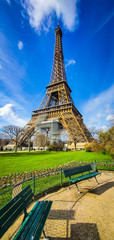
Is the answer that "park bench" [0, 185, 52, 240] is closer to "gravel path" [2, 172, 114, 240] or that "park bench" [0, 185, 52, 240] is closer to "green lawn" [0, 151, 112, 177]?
"gravel path" [2, 172, 114, 240]

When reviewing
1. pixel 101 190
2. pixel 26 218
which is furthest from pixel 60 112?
pixel 26 218

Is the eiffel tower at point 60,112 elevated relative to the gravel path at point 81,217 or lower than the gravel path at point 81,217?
elevated

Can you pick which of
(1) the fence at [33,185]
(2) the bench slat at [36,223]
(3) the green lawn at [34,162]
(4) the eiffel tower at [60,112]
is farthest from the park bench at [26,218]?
(4) the eiffel tower at [60,112]

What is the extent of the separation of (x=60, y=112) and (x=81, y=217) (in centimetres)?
2672

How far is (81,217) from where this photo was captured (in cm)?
283

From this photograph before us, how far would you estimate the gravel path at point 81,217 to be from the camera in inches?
90.4

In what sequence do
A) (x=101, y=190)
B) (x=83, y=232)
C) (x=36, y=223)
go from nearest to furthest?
(x=36, y=223) → (x=83, y=232) → (x=101, y=190)

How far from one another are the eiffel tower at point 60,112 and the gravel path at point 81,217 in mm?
19335

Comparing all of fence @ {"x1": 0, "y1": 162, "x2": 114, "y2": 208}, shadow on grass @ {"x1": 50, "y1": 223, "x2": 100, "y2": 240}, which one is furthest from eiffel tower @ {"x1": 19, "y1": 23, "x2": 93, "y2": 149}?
shadow on grass @ {"x1": 50, "y1": 223, "x2": 100, "y2": 240}

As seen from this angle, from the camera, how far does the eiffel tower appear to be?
2431 centimetres

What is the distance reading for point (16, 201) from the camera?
2.28m

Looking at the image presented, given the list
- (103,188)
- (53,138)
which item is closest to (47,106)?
(53,138)

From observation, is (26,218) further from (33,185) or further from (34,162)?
(34,162)

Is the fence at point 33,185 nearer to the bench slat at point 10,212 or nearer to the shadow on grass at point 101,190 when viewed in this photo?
the bench slat at point 10,212
